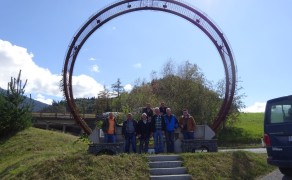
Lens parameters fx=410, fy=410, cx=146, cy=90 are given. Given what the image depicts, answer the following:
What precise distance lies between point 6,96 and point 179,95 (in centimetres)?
2016

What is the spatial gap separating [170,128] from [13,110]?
13575mm

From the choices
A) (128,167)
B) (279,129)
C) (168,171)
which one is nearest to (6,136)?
(128,167)

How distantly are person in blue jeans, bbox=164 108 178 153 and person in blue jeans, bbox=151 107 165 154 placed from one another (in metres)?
0.20

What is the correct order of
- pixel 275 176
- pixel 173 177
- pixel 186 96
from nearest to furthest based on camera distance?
pixel 173 177
pixel 275 176
pixel 186 96

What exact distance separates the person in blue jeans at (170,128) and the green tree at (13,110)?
1329cm

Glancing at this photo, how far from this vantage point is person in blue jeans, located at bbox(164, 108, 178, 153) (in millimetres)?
15219

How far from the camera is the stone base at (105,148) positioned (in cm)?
1411

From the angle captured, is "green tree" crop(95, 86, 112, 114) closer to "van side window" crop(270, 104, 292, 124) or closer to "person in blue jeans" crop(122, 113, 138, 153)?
"person in blue jeans" crop(122, 113, 138, 153)

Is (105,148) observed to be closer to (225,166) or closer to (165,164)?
(165,164)

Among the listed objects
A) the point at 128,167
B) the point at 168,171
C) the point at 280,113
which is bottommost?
the point at 168,171

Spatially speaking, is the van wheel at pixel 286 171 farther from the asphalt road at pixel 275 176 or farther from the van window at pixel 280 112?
the van window at pixel 280 112

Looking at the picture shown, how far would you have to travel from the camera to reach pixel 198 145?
1532cm

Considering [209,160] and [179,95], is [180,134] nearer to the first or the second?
[209,160]

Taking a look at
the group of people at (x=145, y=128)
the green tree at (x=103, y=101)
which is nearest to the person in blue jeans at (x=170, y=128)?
the group of people at (x=145, y=128)
